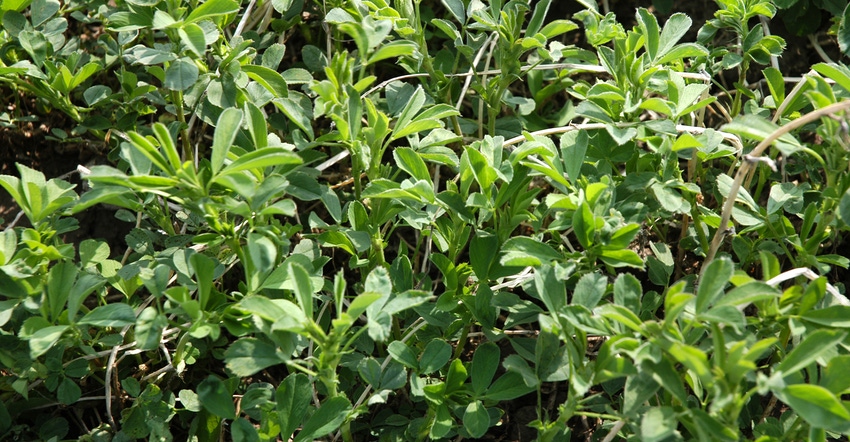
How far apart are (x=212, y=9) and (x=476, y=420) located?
3.16ft

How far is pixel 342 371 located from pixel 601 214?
2.20 feet

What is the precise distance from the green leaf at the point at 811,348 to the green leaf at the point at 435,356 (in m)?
0.59

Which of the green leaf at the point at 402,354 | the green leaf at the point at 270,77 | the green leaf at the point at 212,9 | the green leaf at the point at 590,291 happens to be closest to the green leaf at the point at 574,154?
the green leaf at the point at 590,291

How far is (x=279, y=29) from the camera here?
2076 millimetres

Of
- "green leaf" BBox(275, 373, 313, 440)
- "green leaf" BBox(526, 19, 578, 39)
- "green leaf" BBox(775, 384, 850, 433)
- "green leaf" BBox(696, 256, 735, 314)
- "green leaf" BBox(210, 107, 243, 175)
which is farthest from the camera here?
"green leaf" BBox(526, 19, 578, 39)

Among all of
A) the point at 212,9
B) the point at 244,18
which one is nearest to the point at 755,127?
the point at 212,9

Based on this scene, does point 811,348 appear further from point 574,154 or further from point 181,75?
point 181,75

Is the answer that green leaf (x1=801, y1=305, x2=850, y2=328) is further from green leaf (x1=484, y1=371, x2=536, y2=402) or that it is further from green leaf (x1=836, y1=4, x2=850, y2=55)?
green leaf (x1=836, y1=4, x2=850, y2=55)

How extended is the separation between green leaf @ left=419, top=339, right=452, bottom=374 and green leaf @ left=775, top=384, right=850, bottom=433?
0.59 m

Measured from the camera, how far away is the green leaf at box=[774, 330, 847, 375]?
118 centimetres

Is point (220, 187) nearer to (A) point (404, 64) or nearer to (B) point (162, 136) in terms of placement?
(B) point (162, 136)

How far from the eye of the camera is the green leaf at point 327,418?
1419mm

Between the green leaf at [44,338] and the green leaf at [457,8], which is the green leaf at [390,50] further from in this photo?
the green leaf at [44,338]

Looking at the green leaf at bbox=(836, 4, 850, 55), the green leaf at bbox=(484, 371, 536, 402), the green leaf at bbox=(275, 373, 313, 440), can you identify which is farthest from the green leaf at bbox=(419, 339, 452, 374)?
the green leaf at bbox=(836, 4, 850, 55)
